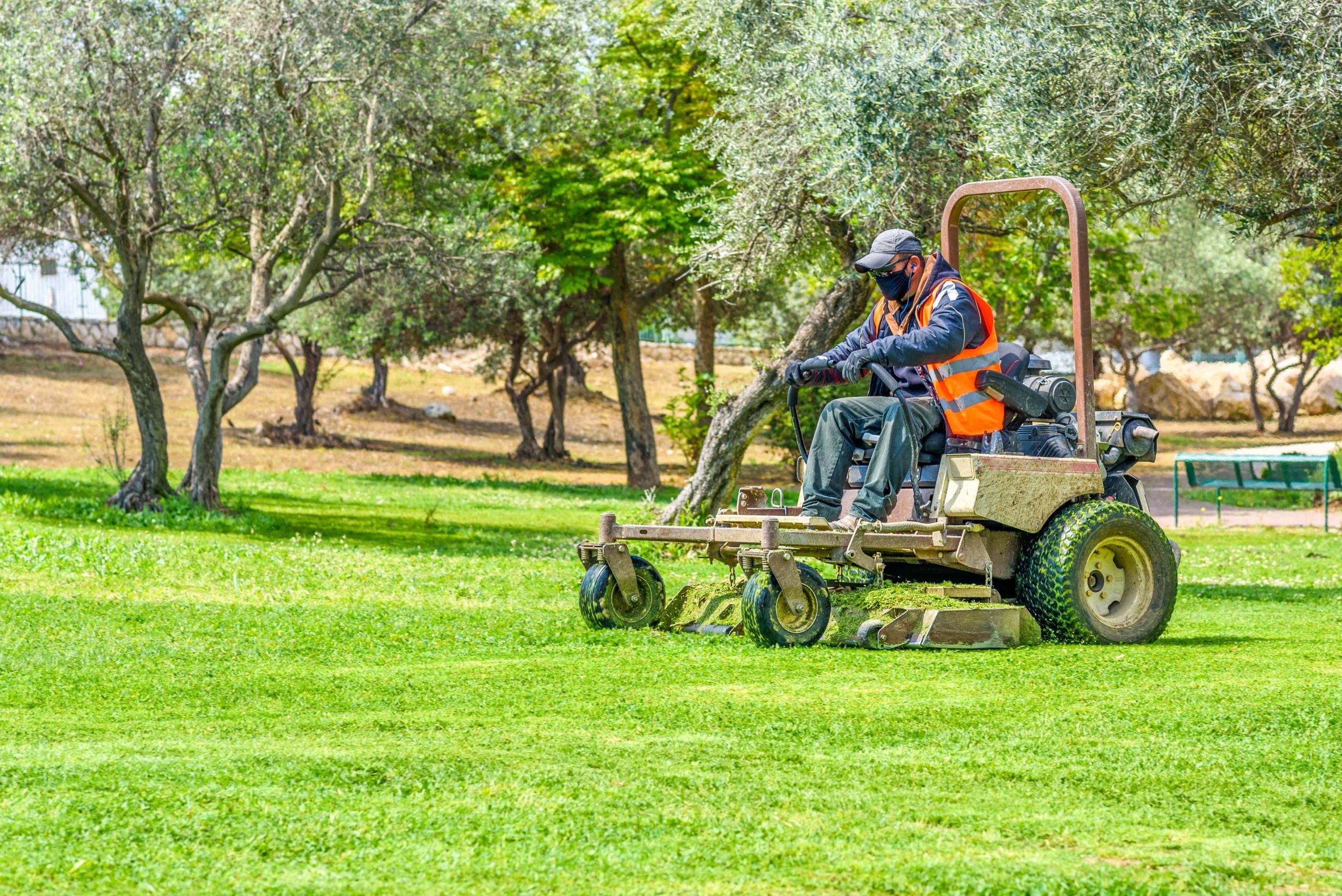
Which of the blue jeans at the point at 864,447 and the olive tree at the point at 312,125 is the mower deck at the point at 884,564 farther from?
the olive tree at the point at 312,125

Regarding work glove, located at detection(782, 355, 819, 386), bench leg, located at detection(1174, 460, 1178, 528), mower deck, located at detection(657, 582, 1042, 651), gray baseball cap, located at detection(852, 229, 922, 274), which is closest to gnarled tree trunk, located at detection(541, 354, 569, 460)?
bench leg, located at detection(1174, 460, 1178, 528)

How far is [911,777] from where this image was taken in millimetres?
5898

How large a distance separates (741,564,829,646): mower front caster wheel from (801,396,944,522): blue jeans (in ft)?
1.81

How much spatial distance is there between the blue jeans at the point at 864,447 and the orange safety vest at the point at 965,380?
99mm

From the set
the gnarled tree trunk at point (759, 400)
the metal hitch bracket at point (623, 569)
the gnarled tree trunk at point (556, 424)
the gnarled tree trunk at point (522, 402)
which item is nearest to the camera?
the metal hitch bracket at point (623, 569)

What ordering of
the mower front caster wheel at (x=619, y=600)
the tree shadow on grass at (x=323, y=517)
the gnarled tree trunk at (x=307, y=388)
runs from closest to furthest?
the mower front caster wheel at (x=619, y=600) < the tree shadow on grass at (x=323, y=517) < the gnarled tree trunk at (x=307, y=388)

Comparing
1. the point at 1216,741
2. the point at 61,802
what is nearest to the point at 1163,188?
the point at 1216,741

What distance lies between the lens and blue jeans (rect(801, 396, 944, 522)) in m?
9.39

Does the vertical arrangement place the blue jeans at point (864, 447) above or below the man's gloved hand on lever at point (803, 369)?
below

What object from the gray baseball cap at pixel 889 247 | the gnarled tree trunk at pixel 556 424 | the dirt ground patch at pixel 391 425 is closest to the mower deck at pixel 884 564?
the gray baseball cap at pixel 889 247

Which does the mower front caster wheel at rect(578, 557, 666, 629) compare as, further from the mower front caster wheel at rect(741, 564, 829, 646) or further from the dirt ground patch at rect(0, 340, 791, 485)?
the dirt ground patch at rect(0, 340, 791, 485)

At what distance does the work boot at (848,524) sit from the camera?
29.9ft

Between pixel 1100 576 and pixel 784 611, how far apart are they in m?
2.14

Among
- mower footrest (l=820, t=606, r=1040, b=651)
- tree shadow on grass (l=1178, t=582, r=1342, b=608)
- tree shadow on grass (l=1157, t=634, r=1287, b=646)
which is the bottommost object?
tree shadow on grass (l=1178, t=582, r=1342, b=608)
